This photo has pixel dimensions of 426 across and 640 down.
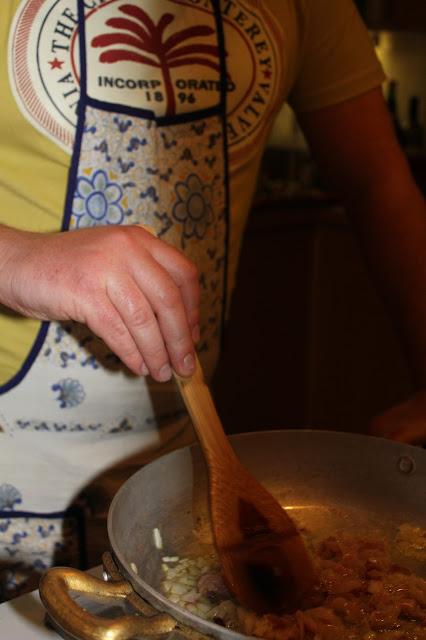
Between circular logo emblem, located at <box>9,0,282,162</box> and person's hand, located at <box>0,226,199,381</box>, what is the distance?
0.21m

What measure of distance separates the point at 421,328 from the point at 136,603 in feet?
1.99

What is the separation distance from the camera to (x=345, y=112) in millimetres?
1061

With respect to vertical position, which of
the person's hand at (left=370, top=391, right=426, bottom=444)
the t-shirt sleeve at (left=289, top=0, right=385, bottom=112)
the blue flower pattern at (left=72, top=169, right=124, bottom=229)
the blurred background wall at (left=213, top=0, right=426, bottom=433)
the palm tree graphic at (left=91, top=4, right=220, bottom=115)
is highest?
the palm tree graphic at (left=91, top=4, right=220, bottom=115)

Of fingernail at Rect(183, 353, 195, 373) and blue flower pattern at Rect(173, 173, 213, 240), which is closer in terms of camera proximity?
fingernail at Rect(183, 353, 195, 373)

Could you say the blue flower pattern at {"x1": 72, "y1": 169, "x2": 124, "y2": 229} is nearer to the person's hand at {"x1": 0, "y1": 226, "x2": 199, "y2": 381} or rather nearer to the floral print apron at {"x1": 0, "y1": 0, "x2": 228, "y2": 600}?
the floral print apron at {"x1": 0, "y1": 0, "x2": 228, "y2": 600}

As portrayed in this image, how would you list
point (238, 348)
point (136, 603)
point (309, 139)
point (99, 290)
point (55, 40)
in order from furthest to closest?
point (238, 348) → point (309, 139) → point (55, 40) → point (99, 290) → point (136, 603)

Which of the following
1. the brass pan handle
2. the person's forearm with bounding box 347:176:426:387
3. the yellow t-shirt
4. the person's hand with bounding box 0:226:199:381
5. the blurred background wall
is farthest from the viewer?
the blurred background wall

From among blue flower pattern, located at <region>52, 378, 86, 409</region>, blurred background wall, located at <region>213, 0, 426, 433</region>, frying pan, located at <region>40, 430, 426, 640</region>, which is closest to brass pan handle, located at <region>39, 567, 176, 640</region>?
frying pan, located at <region>40, 430, 426, 640</region>

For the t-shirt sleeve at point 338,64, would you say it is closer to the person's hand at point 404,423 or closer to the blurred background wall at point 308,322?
the person's hand at point 404,423

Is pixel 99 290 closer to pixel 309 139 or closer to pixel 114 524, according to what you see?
pixel 114 524

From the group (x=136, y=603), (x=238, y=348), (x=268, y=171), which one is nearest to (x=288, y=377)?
(x=238, y=348)

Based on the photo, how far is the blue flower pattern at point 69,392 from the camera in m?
0.85

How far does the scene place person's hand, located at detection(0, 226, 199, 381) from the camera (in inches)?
24.0

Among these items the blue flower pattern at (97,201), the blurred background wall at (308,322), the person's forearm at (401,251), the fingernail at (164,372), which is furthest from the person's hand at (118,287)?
the blurred background wall at (308,322)
